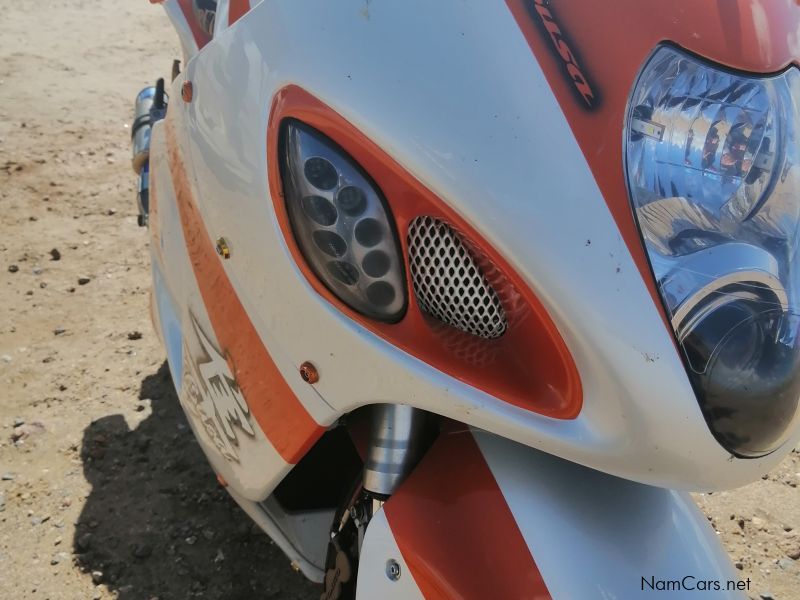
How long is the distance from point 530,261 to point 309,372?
1.43ft

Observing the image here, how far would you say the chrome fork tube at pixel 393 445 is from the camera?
1354mm

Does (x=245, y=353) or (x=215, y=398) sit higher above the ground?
Answer: (x=245, y=353)

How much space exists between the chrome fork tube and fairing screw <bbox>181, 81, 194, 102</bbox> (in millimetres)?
686

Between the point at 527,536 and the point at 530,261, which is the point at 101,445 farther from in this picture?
the point at 530,261

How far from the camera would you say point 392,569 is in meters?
1.26

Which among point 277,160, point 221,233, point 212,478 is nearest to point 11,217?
point 212,478

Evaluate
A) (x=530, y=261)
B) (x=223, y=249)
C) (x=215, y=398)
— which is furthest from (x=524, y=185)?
(x=215, y=398)

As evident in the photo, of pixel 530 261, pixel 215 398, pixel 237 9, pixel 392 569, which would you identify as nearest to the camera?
pixel 530 261

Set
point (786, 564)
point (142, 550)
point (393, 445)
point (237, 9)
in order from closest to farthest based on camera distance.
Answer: point (393, 445) → point (237, 9) → point (142, 550) → point (786, 564)

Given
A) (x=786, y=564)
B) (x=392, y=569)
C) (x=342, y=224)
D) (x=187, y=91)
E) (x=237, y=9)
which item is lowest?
(x=786, y=564)

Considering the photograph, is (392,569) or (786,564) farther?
(786,564)

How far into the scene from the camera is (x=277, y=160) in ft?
3.99

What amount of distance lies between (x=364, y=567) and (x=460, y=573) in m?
0.18

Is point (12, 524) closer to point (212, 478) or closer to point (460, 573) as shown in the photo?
point (212, 478)
